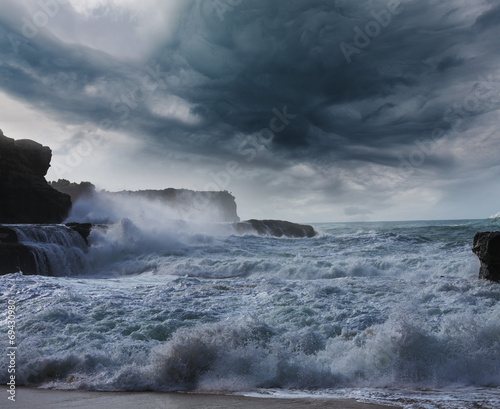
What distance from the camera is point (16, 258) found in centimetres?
1528

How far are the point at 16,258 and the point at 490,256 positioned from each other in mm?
15859

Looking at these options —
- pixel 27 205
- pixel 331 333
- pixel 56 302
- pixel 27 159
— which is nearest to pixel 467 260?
pixel 331 333

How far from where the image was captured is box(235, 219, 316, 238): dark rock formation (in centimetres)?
3944

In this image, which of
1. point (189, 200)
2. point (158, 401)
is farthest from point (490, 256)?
point (189, 200)

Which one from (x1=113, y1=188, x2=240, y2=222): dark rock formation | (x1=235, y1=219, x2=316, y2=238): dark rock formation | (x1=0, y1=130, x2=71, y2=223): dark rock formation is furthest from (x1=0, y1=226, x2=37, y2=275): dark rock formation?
(x1=113, y1=188, x2=240, y2=222): dark rock formation

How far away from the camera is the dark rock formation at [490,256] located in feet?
31.0

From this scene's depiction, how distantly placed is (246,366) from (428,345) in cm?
238

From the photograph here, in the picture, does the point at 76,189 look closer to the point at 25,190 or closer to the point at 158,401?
the point at 25,190

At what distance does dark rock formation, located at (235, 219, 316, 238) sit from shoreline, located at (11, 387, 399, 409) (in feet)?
112

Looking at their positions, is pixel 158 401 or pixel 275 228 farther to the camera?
pixel 275 228

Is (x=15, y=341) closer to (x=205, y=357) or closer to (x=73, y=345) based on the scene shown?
(x=73, y=345)

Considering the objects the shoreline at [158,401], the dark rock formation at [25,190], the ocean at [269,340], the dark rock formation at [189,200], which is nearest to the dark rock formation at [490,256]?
the ocean at [269,340]

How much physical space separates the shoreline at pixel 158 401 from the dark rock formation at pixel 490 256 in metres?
7.16

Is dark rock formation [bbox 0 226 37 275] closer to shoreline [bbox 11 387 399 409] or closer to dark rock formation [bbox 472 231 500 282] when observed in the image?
shoreline [bbox 11 387 399 409]
